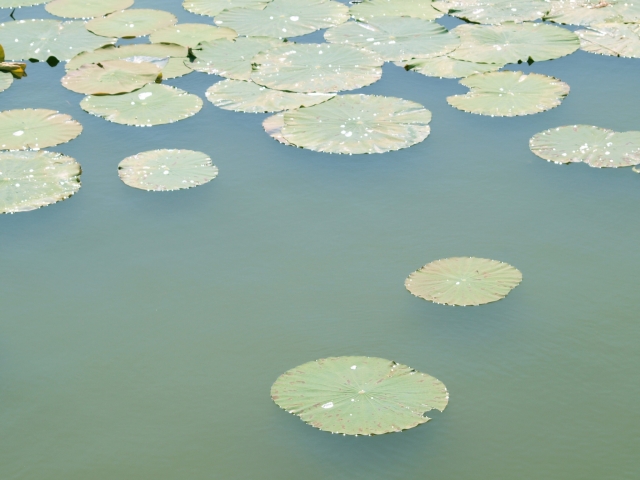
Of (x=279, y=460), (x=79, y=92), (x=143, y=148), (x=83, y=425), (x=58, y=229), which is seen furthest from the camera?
(x=79, y=92)

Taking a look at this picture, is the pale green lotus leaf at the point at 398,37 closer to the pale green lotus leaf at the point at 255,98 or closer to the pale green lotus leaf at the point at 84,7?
the pale green lotus leaf at the point at 255,98

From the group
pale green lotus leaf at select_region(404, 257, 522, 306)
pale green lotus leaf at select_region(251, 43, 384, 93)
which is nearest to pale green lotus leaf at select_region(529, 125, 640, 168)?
pale green lotus leaf at select_region(404, 257, 522, 306)

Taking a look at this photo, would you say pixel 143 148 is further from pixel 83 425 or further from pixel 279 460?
pixel 279 460

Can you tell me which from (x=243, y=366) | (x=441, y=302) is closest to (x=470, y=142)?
(x=441, y=302)

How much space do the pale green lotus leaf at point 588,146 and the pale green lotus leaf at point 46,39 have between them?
12.7ft

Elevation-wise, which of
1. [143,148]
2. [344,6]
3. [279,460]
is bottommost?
[279,460]

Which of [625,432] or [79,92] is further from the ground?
[79,92]

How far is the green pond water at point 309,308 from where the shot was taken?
3479 millimetres

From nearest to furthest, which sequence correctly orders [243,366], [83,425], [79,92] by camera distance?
→ [83,425], [243,366], [79,92]

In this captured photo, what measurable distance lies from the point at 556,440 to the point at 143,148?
11.4 ft

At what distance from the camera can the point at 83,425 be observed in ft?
11.9

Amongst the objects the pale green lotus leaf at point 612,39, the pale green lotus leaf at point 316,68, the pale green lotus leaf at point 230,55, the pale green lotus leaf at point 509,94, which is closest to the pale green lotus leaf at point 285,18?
the pale green lotus leaf at point 230,55

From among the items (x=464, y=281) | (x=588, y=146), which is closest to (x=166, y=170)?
(x=464, y=281)

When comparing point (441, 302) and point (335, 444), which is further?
point (441, 302)
